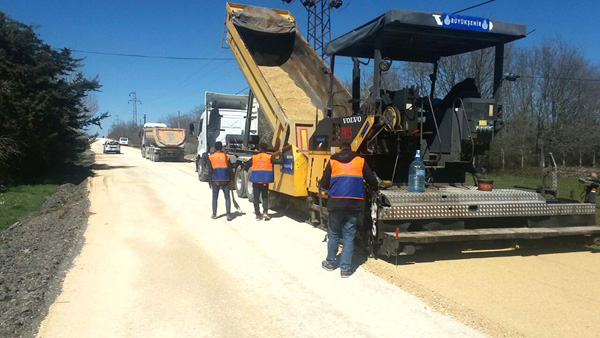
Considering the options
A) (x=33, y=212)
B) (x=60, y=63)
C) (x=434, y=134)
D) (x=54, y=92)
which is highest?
(x=60, y=63)

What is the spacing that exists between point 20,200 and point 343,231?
11.5m

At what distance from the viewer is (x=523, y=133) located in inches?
1139

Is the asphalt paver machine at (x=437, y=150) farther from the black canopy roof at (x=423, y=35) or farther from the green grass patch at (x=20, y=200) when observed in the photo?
the green grass patch at (x=20, y=200)

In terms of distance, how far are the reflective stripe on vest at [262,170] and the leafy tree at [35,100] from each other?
11.1 metres

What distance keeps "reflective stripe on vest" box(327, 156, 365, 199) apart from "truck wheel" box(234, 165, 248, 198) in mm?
7358

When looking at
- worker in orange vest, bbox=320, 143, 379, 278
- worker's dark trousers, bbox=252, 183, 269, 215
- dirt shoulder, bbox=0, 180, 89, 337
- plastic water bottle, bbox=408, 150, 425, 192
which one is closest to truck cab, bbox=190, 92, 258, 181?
dirt shoulder, bbox=0, 180, 89, 337

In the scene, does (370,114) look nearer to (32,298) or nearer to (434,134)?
(434,134)

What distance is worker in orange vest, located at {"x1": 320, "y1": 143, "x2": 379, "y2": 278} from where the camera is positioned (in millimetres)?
5707

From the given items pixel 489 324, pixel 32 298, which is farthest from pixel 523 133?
pixel 32 298

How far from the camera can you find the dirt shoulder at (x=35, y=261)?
434 cm

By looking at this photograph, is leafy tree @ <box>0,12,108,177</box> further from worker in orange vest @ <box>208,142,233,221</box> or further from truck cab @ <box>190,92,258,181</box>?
worker in orange vest @ <box>208,142,233,221</box>

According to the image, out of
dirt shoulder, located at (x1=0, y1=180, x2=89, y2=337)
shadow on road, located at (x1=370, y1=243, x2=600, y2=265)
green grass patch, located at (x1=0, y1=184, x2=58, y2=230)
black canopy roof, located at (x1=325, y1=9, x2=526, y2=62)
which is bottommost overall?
green grass patch, located at (x1=0, y1=184, x2=58, y2=230)

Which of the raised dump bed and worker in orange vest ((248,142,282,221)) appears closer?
the raised dump bed

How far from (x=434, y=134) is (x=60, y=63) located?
1975cm
